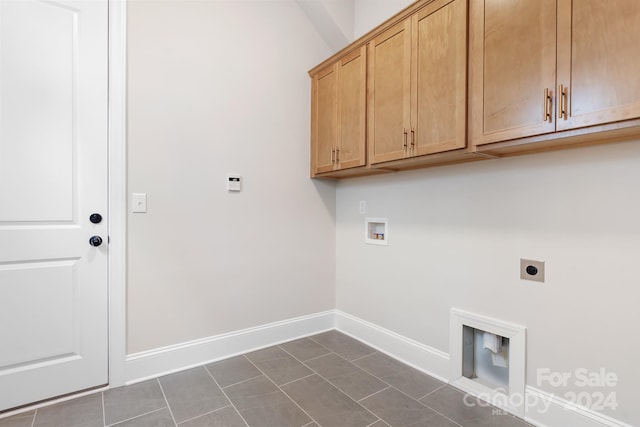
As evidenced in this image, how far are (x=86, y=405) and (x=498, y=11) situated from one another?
310cm

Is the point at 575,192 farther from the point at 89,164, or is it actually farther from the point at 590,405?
the point at 89,164

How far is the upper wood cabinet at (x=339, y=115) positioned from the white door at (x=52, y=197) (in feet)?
5.17

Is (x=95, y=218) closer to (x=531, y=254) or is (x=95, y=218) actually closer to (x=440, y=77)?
(x=440, y=77)

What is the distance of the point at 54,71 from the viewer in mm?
1857

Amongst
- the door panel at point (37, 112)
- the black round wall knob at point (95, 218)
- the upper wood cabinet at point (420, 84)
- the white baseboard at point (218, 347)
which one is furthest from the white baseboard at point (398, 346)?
the door panel at point (37, 112)

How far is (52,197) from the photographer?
1873 millimetres

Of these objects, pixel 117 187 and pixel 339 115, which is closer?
pixel 117 187

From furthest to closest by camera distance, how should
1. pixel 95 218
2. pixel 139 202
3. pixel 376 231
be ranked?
pixel 376 231, pixel 139 202, pixel 95 218

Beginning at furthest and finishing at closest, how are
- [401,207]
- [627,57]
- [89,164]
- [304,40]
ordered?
[304,40] → [401,207] → [89,164] → [627,57]

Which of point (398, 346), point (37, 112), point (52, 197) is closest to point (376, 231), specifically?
point (398, 346)

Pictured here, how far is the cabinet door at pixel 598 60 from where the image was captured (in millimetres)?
1194

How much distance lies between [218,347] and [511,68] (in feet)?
8.49

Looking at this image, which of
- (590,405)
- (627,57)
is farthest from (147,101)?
(590,405)

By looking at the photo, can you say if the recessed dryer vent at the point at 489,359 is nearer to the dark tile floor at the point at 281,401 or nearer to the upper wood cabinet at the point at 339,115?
the dark tile floor at the point at 281,401
